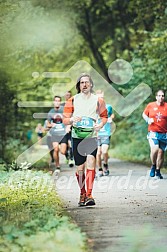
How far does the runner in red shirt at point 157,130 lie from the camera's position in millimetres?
16719

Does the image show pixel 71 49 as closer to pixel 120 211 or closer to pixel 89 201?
pixel 89 201

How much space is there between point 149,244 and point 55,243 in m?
1.07

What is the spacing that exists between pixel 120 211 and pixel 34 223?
8.50 feet

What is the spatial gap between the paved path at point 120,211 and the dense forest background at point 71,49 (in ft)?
13.6

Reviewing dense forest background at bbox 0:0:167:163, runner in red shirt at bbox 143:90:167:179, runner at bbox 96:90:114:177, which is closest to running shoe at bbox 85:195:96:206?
dense forest background at bbox 0:0:167:163

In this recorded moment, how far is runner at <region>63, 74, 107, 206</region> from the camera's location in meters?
11.4

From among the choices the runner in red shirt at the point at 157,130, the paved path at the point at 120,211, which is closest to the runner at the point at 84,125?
the paved path at the point at 120,211

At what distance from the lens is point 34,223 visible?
812 centimetres

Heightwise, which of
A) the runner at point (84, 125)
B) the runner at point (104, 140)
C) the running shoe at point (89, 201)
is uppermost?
the runner at point (84, 125)

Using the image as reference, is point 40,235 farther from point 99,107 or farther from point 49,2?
point 49,2

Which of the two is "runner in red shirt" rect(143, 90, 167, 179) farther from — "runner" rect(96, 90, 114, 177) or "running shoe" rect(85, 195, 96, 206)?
"running shoe" rect(85, 195, 96, 206)

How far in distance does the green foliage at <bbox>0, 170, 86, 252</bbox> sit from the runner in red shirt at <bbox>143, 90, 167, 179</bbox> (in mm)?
4224

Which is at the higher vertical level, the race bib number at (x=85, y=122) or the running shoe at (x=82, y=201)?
the race bib number at (x=85, y=122)

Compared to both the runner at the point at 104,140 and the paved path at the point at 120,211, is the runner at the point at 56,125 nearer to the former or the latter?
the runner at the point at 104,140
